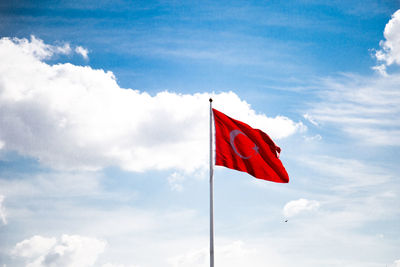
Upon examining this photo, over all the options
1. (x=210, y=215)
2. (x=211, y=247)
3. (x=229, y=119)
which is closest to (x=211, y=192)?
(x=210, y=215)

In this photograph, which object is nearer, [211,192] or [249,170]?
[211,192]

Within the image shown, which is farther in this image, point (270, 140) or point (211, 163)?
point (270, 140)

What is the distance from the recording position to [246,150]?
26.5 m

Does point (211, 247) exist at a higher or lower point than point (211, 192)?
lower

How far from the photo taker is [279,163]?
27.2m

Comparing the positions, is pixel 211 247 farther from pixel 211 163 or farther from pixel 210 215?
pixel 211 163

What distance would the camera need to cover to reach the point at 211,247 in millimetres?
23781

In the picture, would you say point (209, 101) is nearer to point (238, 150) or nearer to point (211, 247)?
point (238, 150)

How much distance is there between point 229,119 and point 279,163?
4296 millimetres

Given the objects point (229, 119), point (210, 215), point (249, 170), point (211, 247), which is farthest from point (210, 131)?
point (211, 247)

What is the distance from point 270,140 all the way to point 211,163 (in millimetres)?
4704

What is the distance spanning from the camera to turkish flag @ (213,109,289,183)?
26128mm

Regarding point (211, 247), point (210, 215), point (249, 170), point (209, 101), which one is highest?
point (209, 101)

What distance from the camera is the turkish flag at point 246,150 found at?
26128 mm
